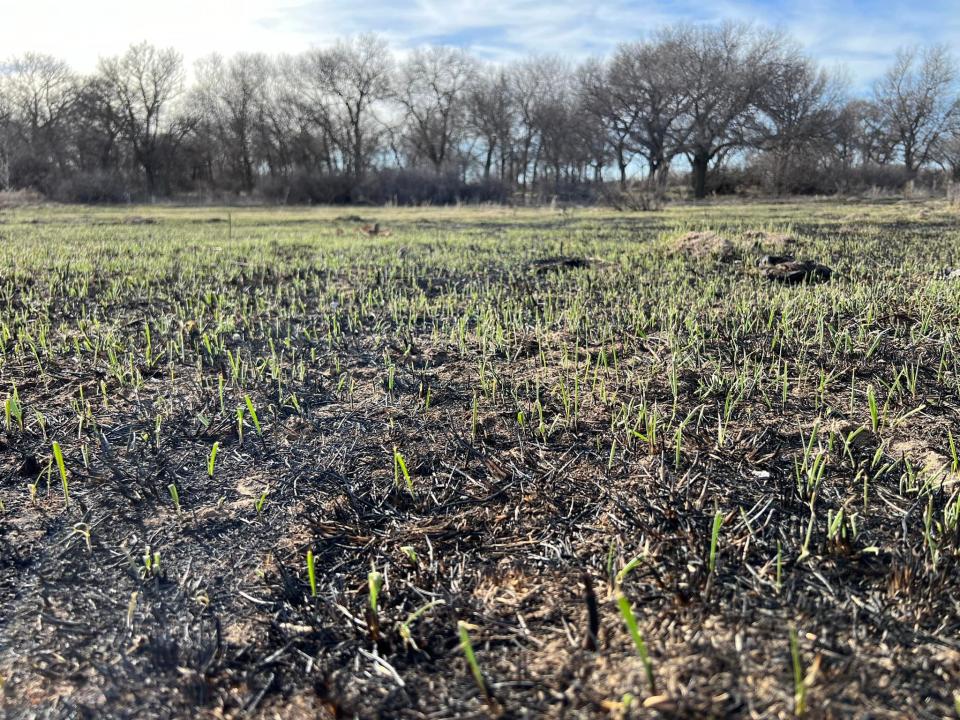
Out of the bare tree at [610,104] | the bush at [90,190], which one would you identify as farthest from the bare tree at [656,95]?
the bush at [90,190]

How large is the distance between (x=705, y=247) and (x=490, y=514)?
16.8ft

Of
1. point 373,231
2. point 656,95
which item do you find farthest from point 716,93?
point 373,231

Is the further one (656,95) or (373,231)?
(656,95)

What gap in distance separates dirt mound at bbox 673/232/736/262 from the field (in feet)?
6.95

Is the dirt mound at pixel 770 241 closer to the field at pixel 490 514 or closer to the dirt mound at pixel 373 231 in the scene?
the field at pixel 490 514

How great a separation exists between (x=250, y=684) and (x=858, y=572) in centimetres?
148

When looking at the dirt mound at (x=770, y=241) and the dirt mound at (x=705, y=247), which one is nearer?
the dirt mound at (x=705, y=247)

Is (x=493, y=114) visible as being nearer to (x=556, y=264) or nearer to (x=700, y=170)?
(x=700, y=170)

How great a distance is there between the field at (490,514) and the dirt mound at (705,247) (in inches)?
83.4

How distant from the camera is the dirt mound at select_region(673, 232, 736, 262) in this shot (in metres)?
6.18

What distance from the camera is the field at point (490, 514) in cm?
138

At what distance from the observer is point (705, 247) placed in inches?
252

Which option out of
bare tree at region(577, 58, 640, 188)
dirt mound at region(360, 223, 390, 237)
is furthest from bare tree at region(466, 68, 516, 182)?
dirt mound at region(360, 223, 390, 237)

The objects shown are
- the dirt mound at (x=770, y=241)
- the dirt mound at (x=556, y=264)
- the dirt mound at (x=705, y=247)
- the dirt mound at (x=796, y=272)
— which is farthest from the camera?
the dirt mound at (x=770, y=241)
